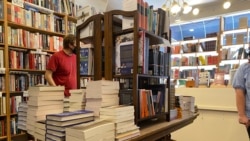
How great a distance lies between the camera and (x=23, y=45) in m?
2.92

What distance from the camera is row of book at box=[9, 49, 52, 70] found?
9.25 feet

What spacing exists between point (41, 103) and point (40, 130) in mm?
176

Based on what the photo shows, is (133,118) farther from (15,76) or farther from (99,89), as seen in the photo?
(15,76)

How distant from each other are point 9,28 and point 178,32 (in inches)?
179

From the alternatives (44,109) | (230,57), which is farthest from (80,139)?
(230,57)

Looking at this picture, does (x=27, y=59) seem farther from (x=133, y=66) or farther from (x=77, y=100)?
(x=133, y=66)

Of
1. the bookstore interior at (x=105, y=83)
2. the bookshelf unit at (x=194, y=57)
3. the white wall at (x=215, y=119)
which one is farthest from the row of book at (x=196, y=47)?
the white wall at (x=215, y=119)

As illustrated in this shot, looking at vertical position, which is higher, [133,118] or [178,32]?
[178,32]

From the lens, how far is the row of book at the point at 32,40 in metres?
2.82

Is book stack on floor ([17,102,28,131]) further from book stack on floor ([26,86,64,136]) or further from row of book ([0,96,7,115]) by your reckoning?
row of book ([0,96,7,115])

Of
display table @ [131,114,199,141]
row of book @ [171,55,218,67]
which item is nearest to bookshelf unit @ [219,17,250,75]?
row of book @ [171,55,218,67]

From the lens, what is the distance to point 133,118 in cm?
137

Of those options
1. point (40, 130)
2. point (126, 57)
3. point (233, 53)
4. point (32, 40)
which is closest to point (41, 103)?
point (40, 130)

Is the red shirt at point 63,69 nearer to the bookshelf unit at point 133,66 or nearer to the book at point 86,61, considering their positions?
the book at point 86,61
